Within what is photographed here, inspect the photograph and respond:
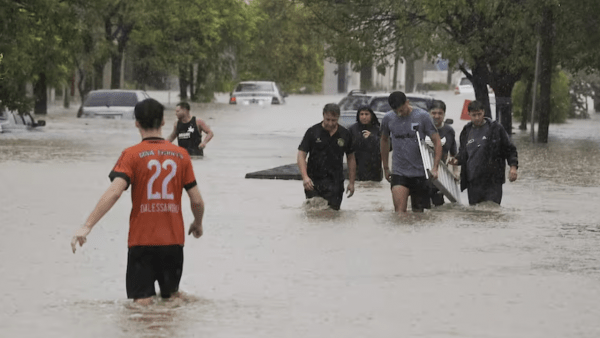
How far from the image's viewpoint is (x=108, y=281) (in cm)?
1027

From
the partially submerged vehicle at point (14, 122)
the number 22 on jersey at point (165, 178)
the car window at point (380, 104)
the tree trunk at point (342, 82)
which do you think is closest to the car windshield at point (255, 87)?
the partially submerged vehicle at point (14, 122)

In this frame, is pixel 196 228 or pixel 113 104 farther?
pixel 113 104

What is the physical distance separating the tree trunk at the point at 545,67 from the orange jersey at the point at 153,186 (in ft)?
91.9

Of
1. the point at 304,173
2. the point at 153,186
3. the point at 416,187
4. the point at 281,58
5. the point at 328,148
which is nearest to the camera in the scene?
the point at 153,186

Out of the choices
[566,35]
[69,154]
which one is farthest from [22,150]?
[566,35]

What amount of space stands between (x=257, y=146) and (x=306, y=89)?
77921mm

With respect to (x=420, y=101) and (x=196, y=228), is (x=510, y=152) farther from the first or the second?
(x=420, y=101)

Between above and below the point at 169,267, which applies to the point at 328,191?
below

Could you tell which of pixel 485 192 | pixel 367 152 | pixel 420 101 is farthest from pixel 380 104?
pixel 485 192

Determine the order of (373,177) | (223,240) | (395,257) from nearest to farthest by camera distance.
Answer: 1. (395,257)
2. (223,240)
3. (373,177)

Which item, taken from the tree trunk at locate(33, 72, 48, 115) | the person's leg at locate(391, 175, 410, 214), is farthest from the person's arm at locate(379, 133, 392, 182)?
the tree trunk at locate(33, 72, 48, 115)

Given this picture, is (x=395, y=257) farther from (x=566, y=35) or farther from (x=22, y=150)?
(x=566, y=35)

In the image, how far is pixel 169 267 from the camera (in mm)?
8352

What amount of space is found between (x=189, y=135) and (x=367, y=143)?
6.60m
